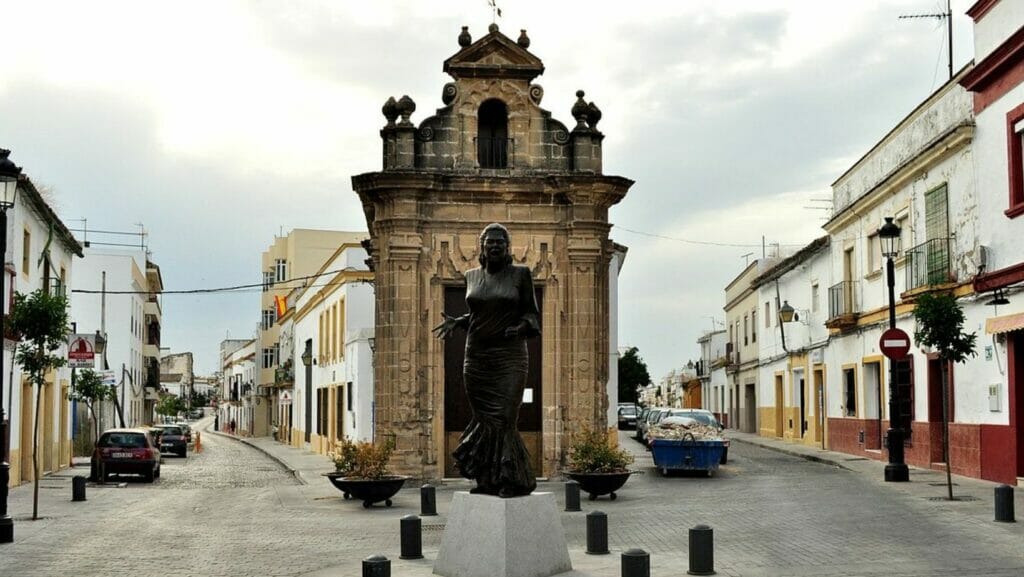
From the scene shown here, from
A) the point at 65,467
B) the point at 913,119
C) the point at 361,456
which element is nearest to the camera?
the point at 361,456

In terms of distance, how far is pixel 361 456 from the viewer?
17859 millimetres

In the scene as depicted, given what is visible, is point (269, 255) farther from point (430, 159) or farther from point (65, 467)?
point (430, 159)

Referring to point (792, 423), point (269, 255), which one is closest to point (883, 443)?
point (792, 423)

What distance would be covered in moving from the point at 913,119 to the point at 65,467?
74.5 ft

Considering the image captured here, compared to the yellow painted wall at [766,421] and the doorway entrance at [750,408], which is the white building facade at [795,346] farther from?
the doorway entrance at [750,408]

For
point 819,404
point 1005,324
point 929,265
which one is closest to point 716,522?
point 1005,324

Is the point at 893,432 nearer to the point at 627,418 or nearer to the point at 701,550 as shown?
the point at 701,550

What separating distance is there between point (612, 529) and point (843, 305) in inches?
649

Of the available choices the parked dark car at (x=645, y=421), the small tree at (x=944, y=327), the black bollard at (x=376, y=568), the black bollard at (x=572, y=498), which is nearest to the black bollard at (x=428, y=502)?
the black bollard at (x=572, y=498)

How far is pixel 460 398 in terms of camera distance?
2162cm

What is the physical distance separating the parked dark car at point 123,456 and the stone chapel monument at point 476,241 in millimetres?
7411

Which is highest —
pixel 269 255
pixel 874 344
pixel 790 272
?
pixel 269 255

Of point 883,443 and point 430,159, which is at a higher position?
point 430,159

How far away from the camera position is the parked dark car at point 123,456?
2516cm
